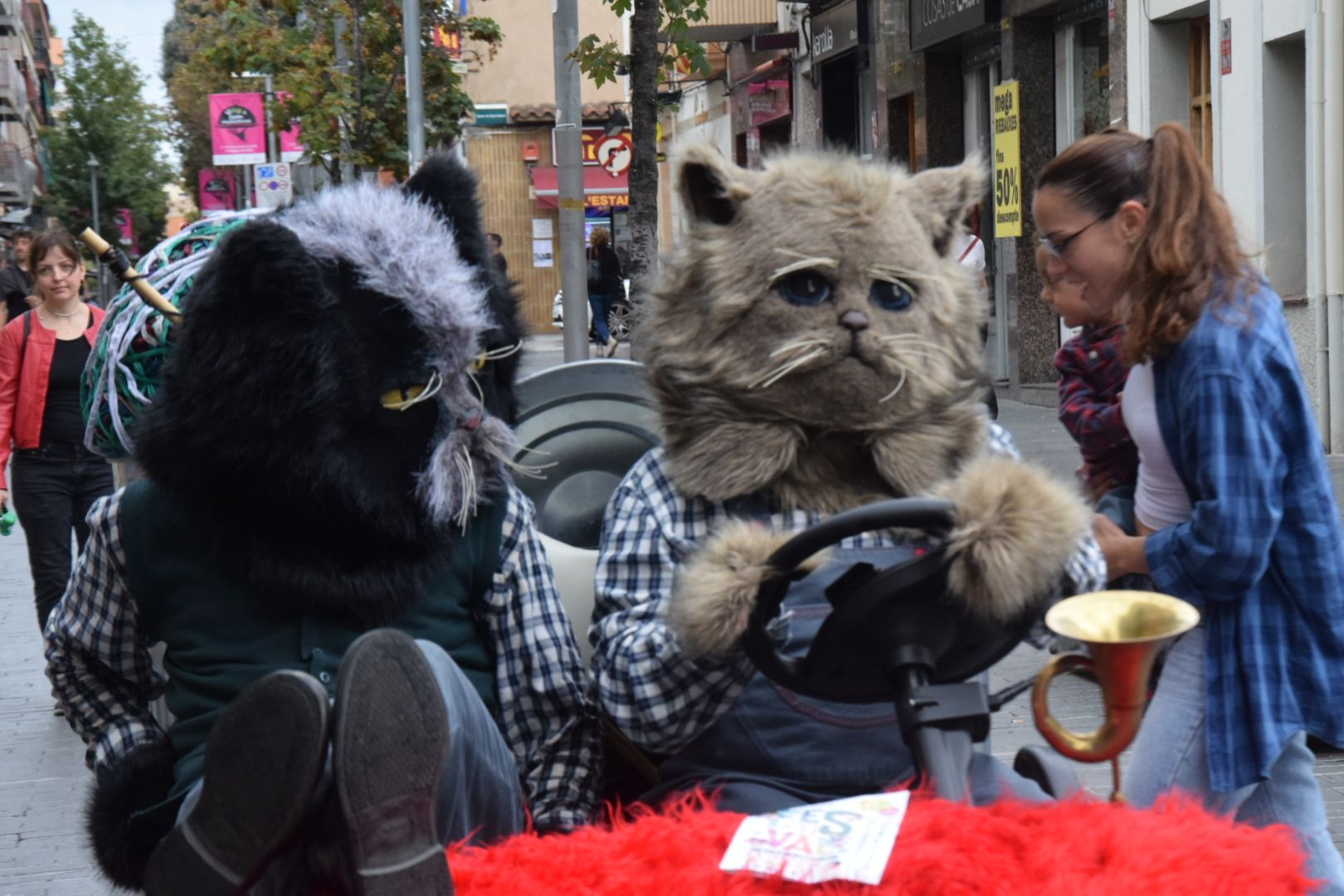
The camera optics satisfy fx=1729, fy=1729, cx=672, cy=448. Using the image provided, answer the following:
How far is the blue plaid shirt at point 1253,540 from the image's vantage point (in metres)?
2.66

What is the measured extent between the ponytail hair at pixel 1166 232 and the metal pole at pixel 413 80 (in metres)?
17.0

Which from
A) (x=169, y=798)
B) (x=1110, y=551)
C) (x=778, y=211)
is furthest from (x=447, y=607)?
(x=1110, y=551)

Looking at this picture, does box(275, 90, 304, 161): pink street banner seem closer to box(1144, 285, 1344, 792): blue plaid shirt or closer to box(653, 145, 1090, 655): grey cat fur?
box(653, 145, 1090, 655): grey cat fur

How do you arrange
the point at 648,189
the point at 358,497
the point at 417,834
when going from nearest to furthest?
the point at 417,834 < the point at 358,497 < the point at 648,189

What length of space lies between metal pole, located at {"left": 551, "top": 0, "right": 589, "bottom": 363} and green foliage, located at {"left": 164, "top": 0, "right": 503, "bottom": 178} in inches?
270

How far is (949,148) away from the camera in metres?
18.7

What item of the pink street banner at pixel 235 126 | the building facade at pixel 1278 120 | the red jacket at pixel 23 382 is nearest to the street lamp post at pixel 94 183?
the pink street banner at pixel 235 126

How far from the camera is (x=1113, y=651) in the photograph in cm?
215

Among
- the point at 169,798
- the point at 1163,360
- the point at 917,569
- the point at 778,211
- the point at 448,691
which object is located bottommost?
the point at 169,798

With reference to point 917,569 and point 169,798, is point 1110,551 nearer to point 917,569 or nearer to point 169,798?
point 917,569

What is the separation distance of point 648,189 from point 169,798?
26.1 ft

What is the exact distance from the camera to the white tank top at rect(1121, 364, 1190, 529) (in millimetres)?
2852

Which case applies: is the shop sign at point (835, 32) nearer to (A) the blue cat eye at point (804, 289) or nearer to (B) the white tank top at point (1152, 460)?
(B) the white tank top at point (1152, 460)

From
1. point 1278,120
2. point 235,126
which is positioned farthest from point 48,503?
point 235,126
